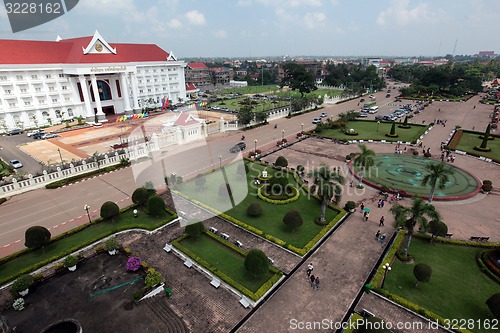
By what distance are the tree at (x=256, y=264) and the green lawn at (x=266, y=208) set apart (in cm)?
533

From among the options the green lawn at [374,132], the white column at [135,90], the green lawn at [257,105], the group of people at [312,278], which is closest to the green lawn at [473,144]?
the green lawn at [374,132]

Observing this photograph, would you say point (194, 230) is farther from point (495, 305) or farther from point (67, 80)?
point (67, 80)

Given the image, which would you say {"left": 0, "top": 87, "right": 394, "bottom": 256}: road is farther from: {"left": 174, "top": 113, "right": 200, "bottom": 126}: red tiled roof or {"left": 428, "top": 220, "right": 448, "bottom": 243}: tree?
{"left": 428, "top": 220, "right": 448, "bottom": 243}: tree

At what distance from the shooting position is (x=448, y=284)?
20.9m

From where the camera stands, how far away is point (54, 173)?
3800 centimetres

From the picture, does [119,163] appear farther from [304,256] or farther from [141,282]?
[304,256]

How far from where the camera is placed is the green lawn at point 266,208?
26.8 meters

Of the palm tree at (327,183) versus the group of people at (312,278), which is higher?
the palm tree at (327,183)

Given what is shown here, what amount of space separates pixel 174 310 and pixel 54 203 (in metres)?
23.1

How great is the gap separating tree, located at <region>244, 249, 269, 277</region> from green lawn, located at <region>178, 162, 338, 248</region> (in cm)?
533

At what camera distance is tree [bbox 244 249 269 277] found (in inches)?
806

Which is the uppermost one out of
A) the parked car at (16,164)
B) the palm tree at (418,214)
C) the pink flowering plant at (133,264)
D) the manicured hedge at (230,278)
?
the palm tree at (418,214)

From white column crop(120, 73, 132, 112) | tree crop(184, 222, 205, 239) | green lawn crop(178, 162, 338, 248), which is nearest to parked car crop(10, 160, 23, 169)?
green lawn crop(178, 162, 338, 248)

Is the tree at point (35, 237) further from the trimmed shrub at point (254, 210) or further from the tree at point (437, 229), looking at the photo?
the tree at point (437, 229)
